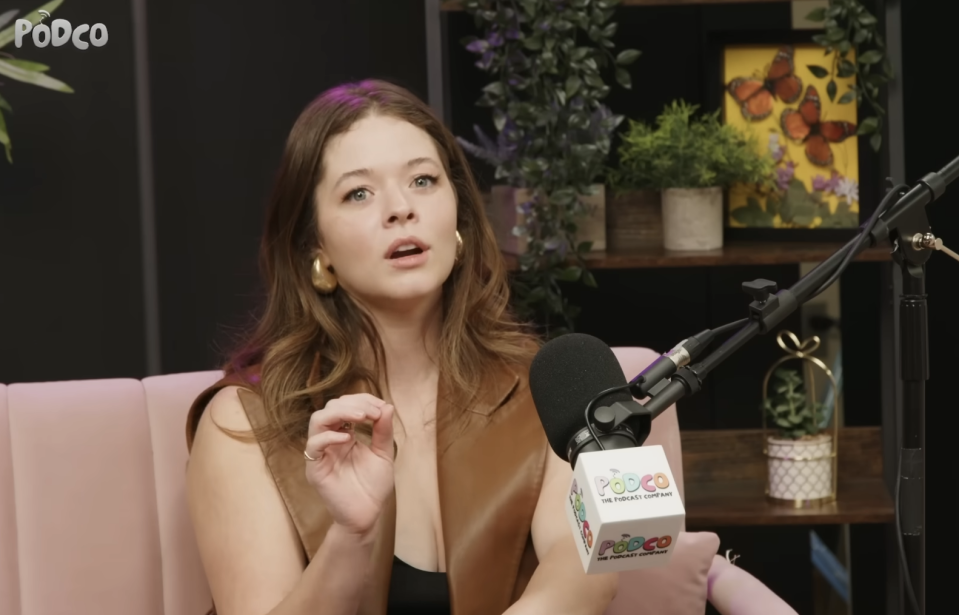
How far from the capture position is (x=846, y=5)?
2486 mm

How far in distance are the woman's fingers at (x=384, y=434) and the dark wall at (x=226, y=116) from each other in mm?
1406

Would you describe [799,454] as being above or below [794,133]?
below

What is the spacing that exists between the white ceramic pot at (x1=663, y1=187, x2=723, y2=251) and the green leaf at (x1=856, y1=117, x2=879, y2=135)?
320 millimetres

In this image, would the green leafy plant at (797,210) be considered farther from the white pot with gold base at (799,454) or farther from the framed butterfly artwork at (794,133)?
the white pot with gold base at (799,454)

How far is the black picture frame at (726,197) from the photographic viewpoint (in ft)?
8.64

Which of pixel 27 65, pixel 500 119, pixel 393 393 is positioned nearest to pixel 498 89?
pixel 500 119

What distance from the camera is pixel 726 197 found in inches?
109

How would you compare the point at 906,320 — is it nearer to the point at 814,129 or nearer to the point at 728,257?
the point at 728,257

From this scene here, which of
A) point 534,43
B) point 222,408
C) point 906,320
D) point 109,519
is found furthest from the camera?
point 534,43

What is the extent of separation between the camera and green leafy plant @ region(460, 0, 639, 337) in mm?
2486

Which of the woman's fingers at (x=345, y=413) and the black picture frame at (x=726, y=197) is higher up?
the black picture frame at (x=726, y=197)

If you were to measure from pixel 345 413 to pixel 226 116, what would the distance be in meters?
1.68

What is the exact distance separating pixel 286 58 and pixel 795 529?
5.76 feet

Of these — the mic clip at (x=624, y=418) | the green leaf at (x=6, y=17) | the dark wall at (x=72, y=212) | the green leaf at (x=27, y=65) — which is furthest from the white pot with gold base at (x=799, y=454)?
the green leaf at (x=6, y=17)
